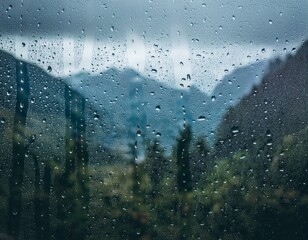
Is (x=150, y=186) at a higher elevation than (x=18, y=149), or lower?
lower

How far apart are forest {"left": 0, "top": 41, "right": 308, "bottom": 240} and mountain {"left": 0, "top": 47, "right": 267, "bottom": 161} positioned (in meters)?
0.02

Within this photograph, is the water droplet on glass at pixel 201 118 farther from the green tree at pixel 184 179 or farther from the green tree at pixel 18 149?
the green tree at pixel 18 149

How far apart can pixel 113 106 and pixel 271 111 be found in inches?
24.4

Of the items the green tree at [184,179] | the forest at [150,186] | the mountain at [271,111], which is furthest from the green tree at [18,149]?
the mountain at [271,111]

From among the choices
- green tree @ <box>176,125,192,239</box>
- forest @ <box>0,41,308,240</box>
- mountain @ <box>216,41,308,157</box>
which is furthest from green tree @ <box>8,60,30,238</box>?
mountain @ <box>216,41,308,157</box>

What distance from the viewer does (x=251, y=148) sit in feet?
5.37

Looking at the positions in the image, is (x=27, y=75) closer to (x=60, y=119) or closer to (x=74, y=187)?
(x=60, y=119)

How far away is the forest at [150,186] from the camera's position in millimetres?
1592

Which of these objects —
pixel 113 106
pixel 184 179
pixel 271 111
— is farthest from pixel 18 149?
pixel 271 111

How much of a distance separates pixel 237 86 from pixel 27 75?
810mm

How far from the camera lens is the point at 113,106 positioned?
163 cm

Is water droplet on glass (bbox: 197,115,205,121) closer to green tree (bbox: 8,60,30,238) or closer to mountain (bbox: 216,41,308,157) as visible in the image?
mountain (bbox: 216,41,308,157)

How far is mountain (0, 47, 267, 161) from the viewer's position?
5.31ft

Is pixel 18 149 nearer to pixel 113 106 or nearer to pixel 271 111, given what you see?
pixel 113 106
